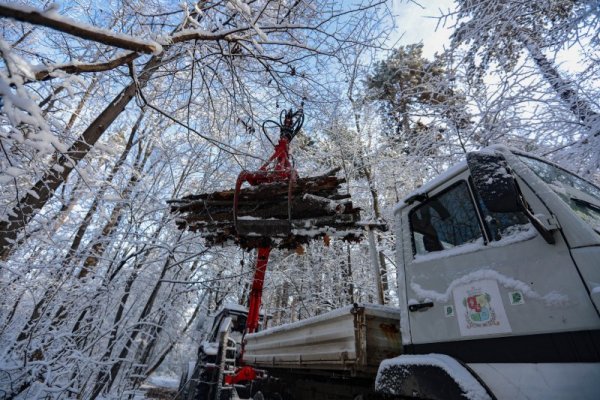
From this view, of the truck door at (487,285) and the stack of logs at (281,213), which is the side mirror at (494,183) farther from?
the stack of logs at (281,213)

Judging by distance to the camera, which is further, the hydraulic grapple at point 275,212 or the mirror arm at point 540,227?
the hydraulic grapple at point 275,212

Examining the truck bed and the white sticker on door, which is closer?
the white sticker on door

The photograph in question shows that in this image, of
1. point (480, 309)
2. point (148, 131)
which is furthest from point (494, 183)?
point (148, 131)

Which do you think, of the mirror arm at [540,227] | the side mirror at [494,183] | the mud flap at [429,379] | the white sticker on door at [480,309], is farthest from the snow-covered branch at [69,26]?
the mud flap at [429,379]

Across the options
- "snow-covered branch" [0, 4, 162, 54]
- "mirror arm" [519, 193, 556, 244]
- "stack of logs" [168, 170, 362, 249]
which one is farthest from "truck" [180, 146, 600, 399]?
"snow-covered branch" [0, 4, 162, 54]

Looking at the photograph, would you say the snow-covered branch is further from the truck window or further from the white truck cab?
the truck window

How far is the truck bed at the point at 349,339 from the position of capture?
2764 millimetres

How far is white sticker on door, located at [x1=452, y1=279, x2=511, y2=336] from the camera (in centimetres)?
208

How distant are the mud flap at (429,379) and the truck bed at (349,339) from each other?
25cm

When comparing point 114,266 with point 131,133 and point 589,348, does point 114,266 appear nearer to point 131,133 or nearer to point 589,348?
point 131,133

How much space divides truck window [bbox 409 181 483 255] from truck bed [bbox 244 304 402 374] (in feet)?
2.61

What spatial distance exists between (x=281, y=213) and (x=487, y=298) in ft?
7.45

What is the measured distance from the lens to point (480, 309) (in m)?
2.19

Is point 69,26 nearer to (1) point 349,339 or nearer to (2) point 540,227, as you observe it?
(2) point 540,227
